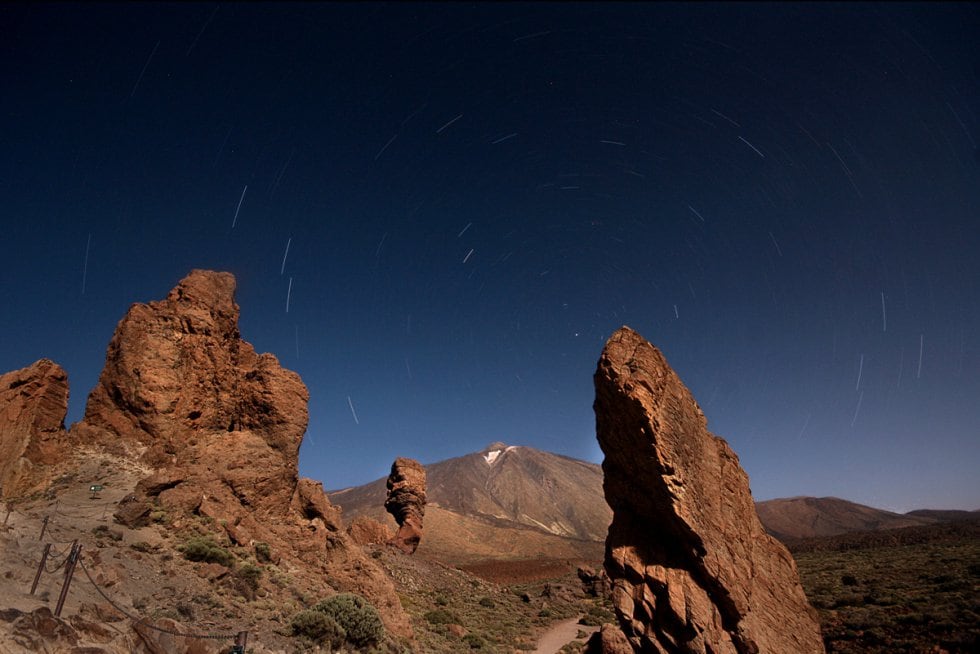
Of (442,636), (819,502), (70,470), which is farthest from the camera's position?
(819,502)

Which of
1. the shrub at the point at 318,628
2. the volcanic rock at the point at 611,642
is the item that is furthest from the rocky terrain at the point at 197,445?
the volcanic rock at the point at 611,642

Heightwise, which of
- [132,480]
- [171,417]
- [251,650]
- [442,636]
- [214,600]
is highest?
[171,417]

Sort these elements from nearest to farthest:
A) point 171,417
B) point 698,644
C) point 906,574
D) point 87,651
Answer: point 87,651, point 698,644, point 171,417, point 906,574

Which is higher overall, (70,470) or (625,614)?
(70,470)

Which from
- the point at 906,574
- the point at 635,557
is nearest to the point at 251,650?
the point at 635,557

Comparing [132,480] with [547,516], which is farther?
[547,516]

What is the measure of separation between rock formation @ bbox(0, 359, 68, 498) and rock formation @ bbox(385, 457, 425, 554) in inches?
1390

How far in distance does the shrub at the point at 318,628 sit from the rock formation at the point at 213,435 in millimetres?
4007

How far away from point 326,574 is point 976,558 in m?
43.9

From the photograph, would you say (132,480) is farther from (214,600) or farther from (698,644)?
(698,644)

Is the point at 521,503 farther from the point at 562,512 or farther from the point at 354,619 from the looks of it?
the point at 354,619

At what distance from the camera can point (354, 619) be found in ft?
49.8

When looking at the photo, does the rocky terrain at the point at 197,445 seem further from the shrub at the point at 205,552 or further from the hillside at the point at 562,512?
the hillside at the point at 562,512

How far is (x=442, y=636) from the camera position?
23.5 m
